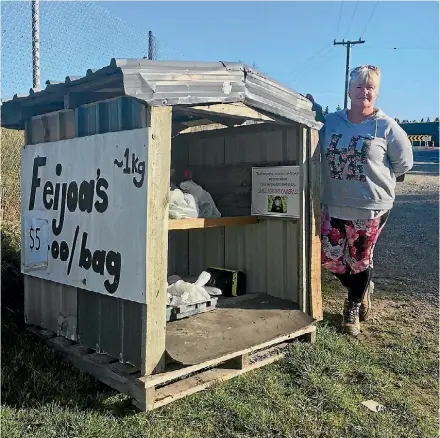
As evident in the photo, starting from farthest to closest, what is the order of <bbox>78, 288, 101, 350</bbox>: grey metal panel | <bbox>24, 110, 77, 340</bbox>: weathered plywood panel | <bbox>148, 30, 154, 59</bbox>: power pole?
<bbox>148, 30, 154, 59</bbox>: power pole, <bbox>24, 110, 77, 340</bbox>: weathered plywood panel, <bbox>78, 288, 101, 350</bbox>: grey metal panel

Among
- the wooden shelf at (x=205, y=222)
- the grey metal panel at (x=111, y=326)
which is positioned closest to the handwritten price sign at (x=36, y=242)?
the grey metal panel at (x=111, y=326)

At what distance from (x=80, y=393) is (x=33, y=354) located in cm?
65

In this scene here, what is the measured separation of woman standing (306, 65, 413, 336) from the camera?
4.04m

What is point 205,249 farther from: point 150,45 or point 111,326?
point 150,45

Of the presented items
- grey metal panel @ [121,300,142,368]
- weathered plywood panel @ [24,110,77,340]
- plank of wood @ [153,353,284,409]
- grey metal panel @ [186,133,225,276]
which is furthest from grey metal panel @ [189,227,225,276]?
grey metal panel @ [121,300,142,368]

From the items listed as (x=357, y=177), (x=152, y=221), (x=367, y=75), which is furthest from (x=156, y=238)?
(x=367, y=75)

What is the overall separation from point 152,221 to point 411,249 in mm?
5645

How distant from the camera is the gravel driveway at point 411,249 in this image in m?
5.64

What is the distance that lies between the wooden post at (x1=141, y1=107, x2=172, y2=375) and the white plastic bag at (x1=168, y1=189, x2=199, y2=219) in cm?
80

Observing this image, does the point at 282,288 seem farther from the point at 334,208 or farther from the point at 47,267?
the point at 47,267

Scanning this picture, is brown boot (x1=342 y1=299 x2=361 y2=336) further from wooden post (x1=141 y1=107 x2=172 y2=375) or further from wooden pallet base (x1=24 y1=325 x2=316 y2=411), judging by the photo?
wooden post (x1=141 y1=107 x2=172 y2=375)

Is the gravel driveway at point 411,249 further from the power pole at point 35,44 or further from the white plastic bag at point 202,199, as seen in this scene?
the power pole at point 35,44

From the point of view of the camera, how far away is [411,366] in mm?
3635

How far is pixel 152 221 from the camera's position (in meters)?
2.89
